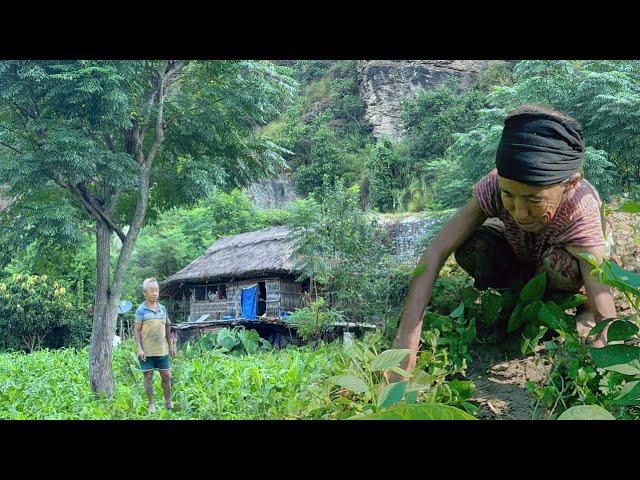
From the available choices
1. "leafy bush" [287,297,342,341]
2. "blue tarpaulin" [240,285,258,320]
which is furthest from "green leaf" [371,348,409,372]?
"blue tarpaulin" [240,285,258,320]

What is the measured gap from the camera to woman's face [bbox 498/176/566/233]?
1512mm

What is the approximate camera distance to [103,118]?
2527 millimetres

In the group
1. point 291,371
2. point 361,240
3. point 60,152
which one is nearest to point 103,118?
point 60,152

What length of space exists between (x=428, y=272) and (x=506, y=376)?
15.0 inches

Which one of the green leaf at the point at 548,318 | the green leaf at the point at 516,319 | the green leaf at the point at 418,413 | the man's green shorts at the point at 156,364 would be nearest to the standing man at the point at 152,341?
the man's green shorts at the point at 156,364

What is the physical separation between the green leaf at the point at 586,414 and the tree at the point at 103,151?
199cm

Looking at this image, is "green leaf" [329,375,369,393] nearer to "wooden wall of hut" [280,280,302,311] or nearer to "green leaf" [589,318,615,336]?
"green leaf" [589,318,615,336]

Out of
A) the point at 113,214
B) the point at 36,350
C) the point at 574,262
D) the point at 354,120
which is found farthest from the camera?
the point at 354,120

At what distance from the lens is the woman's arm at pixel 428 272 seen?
5.38 feet

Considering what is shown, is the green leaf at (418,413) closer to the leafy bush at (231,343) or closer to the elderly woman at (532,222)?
the elderly woman at (532,222)

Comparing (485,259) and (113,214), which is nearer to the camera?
(485,259)

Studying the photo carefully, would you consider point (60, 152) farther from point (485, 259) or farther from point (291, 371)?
point (485, 259)

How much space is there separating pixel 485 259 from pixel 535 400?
0.51m

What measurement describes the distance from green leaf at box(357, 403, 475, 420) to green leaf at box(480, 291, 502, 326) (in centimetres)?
153
